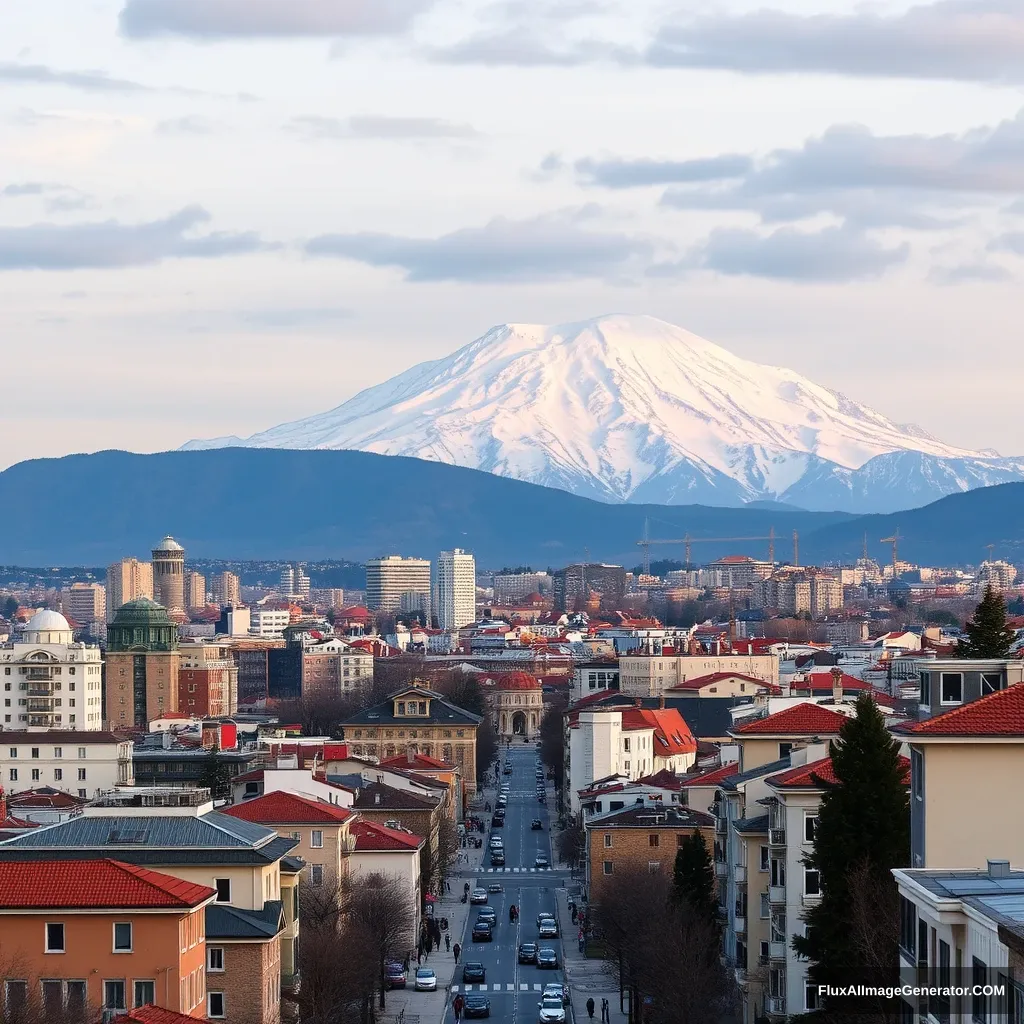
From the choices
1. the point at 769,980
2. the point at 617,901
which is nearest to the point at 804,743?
the point at 769,980

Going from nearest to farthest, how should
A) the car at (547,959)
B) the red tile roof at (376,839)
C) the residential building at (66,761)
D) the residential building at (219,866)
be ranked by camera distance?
the residential building at (219,866), the car at (547,959), the red tile roof at (376,839), the residential building at (66,761)

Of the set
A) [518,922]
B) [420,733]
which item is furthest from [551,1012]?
[420,733]

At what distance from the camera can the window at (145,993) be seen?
39.5m

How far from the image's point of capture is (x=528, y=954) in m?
69.4

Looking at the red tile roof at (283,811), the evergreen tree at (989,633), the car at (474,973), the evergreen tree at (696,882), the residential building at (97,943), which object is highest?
the evergreen tree at (989,633)

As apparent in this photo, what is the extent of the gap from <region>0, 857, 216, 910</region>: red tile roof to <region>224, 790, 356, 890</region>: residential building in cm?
2336

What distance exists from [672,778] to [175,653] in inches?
3218

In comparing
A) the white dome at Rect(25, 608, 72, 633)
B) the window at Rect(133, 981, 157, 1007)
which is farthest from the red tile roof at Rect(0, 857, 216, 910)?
the white dome at Rect(25, 608, 72, 633)

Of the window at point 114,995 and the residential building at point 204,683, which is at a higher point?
the window at point 114,995

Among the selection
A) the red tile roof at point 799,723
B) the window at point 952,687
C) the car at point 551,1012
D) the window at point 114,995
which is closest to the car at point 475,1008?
the car at point 551,1012

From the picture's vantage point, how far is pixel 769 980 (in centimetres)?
5100

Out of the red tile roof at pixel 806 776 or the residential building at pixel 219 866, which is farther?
the red tile roof at pixel 806 776

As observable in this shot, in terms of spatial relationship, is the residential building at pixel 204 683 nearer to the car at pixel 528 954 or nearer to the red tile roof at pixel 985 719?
the car at pixel 528 954

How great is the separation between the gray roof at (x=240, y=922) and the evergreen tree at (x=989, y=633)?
→ 12112mm
